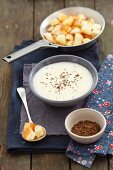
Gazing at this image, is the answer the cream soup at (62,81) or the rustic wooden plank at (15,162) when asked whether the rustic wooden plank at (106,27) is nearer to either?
the cream soup at (62,81)

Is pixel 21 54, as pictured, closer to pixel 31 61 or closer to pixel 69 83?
pixel 31 61

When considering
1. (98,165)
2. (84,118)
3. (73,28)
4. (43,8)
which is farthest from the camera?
(43,8)

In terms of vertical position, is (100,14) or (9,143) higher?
(100,14)

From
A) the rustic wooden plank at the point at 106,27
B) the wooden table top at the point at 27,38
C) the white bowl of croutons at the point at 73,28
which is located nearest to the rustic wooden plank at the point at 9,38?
the wooden table top at the point at 27,38

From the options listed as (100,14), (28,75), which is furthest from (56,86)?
(100,14)

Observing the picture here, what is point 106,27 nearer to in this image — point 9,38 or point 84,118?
point 9,38

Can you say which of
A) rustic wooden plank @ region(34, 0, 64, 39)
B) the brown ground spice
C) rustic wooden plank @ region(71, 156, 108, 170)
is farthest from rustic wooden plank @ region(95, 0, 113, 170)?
rustic wooden plank @ region(71, 156, 108, 170)

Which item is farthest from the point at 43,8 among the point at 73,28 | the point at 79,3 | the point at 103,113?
the point at 103,113
